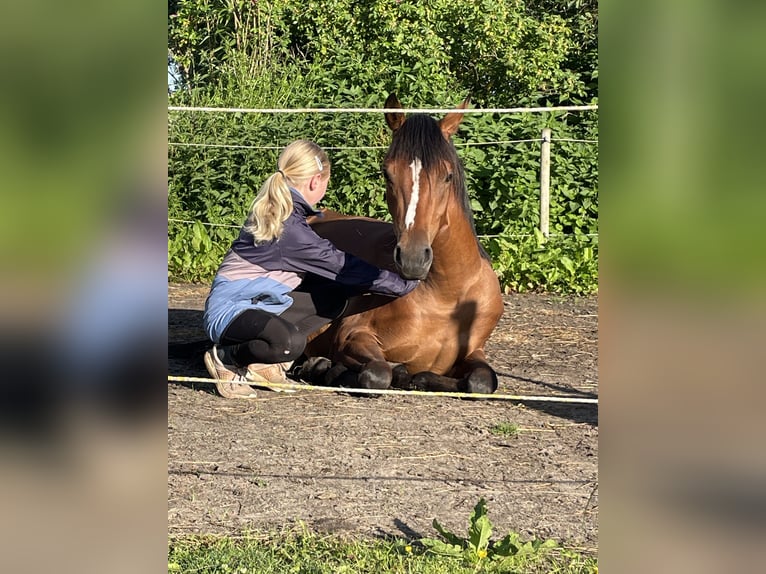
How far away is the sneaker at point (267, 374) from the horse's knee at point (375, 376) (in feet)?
1.77

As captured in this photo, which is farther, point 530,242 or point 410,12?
point 410,12

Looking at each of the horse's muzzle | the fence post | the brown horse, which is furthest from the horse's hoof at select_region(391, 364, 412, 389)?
the fence post

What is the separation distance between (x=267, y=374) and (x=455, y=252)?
4.32 feet

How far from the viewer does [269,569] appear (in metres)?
2.79

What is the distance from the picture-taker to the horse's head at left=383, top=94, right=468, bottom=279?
4250 mm

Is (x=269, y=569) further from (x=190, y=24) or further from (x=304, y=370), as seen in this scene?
(x=190, y=24)

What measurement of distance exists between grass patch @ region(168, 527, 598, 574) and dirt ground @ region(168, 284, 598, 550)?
12 cm

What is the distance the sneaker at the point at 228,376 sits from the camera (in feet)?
17.2

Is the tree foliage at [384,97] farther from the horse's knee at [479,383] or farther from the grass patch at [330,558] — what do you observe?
the grass patch at [330,558]

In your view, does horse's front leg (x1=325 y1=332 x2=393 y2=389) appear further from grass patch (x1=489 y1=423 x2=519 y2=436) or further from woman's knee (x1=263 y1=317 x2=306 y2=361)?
grass patch (x1=489 y1=423 x2=519 y2=436)
